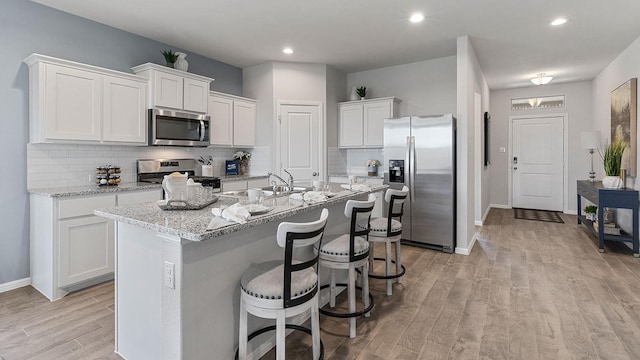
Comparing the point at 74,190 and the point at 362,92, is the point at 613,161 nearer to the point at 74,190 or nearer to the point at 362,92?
the point at 362,92

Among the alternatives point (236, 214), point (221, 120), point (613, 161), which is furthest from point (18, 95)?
point (613, 161)

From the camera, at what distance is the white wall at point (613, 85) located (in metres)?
4.41

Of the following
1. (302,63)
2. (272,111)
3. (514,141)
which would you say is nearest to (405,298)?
(272,111)

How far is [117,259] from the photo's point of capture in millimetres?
1993

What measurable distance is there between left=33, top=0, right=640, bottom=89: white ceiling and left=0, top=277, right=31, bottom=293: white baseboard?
2.72 m

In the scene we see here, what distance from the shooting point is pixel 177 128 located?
165 inches

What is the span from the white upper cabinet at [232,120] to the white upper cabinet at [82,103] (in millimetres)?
1083

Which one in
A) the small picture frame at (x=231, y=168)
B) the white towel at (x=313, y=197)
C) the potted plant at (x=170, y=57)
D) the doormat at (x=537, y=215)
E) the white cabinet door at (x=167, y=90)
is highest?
the potted plant at (x=170, y=57)

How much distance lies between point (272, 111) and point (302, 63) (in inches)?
36.1

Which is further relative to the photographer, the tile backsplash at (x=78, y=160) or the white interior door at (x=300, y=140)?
the white interior door at (x=300, y=140)

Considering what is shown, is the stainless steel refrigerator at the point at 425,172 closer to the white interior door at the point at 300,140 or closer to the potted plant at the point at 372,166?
the potted plant at the point at 372,166

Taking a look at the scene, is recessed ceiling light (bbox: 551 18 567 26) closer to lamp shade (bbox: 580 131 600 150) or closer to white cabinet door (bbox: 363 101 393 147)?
white cabinet door (bbox: 363 101 393 147)

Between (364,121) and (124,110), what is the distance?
3.44 meters

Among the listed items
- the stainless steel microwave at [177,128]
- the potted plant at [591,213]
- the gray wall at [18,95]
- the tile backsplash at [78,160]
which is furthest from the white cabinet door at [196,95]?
the potted plant at [591,213]
